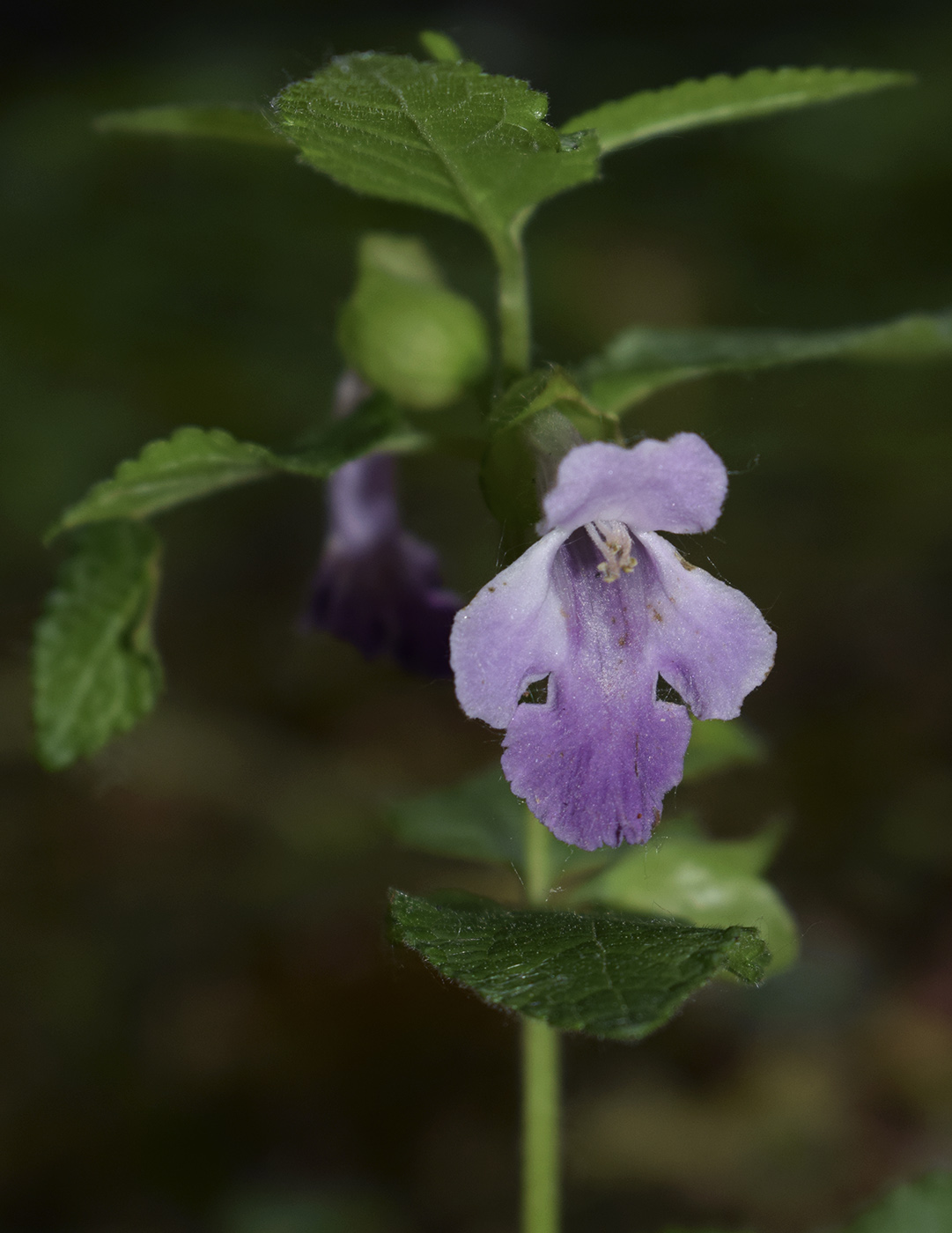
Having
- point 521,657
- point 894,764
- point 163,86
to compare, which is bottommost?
point 894,764

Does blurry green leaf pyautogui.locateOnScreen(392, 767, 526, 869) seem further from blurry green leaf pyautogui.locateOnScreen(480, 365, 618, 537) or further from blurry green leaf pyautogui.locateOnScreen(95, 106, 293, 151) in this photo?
blurry green leaf pyautogui.locateOnScreen(95, 106, 293, 151)

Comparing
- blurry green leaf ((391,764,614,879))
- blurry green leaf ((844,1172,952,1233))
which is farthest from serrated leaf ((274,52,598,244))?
blurry green leaf ((844,1172,952,1233))

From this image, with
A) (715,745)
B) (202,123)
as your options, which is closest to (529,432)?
(202,123)

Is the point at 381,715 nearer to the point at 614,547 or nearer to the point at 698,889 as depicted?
the point at 698,889

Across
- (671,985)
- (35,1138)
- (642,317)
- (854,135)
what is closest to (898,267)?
(854,135)

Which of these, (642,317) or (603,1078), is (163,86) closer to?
(642,317)

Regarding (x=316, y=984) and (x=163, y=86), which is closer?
(x=316, y=984)
